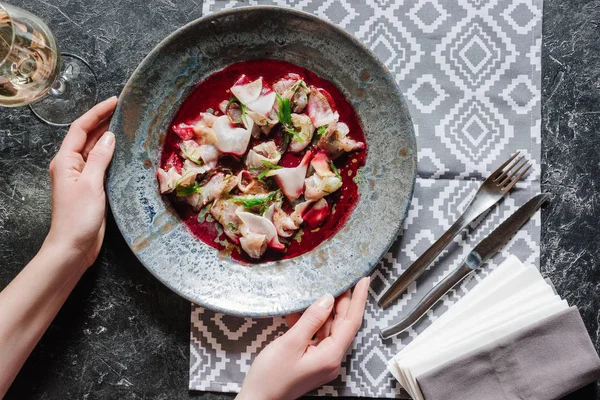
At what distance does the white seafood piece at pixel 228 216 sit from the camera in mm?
1148

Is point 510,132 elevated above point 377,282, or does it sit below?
above

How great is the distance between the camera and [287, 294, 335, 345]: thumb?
3.60 ft

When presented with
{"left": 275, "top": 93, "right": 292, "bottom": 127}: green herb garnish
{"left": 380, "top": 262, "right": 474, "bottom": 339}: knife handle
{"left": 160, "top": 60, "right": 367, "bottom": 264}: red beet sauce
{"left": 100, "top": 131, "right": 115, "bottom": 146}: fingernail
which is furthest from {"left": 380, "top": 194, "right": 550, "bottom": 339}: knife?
{"left": 100, "top": 131, "right": 115, "bottom": 146}: fingernail

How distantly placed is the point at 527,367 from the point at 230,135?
0.76m

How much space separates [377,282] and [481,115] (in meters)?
0.42

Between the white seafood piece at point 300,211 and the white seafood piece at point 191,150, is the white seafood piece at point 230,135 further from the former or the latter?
the white seafood piece at point 300,211

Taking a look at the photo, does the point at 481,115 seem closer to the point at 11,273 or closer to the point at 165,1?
the point at 165,1

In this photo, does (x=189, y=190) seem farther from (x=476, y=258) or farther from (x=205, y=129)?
(x=476, y=258)

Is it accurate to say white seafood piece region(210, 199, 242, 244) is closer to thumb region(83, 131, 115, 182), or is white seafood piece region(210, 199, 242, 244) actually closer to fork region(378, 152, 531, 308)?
thumb region(83, 131, 115, 182)

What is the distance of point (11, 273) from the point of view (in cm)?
124

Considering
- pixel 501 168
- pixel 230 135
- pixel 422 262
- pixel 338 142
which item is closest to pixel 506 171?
pixel 501 168

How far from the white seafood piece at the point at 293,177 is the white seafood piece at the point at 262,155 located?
2 cm

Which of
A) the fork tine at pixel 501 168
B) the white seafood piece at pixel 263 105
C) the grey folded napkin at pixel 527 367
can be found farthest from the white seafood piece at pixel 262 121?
the grey folded napkin at pixel 527 367

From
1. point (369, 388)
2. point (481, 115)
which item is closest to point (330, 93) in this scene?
point (481, 115)
